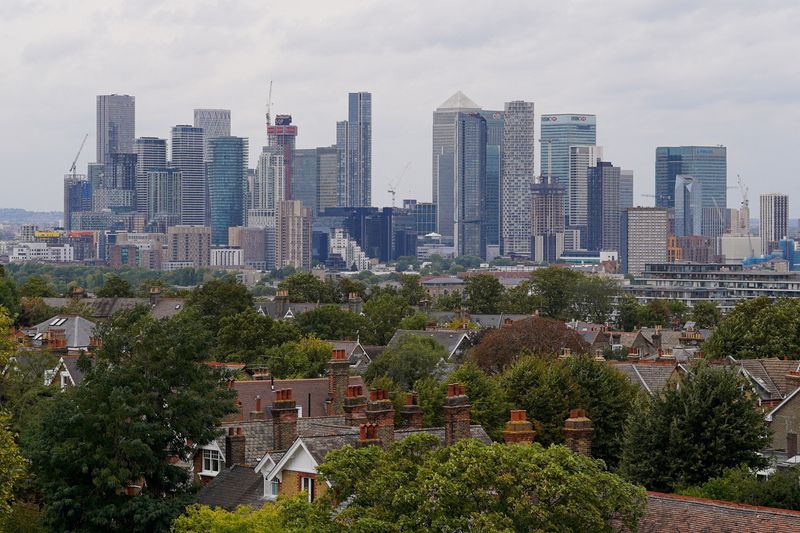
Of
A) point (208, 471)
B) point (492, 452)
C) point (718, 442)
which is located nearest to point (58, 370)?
point (208, 471)

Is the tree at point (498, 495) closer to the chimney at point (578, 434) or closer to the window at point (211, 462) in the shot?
the chimney at point (578, 434)

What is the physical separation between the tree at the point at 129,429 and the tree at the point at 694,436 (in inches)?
619

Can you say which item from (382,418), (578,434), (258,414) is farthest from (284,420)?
(578,434)

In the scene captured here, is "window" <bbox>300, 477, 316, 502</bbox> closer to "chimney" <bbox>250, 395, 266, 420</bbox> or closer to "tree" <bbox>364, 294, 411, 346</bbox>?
"chimney" <bbox>250, 395, 266, 420</bbox>

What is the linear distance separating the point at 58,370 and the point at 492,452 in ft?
137

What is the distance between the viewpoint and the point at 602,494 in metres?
33.9

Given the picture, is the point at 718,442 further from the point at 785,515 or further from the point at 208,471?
the point at 785,515

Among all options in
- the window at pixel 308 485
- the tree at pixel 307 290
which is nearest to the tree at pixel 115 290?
the tree at pixel 307 290

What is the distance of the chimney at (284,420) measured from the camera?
47.7 metres

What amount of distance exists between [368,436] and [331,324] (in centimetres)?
9905

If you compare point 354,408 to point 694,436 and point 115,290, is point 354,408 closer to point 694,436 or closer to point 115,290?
point 694,436

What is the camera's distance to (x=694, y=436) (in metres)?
56.6

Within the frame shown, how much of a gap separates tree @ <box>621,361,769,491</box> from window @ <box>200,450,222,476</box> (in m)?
14.0

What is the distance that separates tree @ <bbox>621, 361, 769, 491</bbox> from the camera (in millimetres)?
55844
